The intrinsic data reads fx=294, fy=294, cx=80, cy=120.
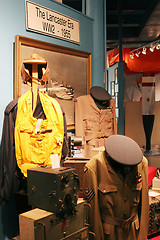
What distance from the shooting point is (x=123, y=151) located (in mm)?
2154

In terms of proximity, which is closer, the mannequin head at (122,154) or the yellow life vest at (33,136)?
the mannequin head at (122,154)

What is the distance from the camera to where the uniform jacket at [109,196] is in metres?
2.20

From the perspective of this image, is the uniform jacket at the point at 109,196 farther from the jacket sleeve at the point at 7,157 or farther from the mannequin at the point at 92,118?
the mannequin at the point at 92,118

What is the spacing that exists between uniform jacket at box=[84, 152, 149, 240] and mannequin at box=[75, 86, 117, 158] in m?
1.81

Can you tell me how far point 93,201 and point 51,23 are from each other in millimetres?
2519

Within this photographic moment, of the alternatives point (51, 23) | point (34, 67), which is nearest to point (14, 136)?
point (34, 67)

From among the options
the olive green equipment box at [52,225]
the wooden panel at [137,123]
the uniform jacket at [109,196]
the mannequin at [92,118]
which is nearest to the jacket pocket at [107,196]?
the uniform jacket at [109,196]

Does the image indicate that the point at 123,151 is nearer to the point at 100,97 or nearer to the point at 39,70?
the point at 39,70

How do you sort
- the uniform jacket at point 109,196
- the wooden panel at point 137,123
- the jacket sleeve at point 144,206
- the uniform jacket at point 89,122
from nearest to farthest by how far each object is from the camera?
the uniform jacket at point 109,196, the jacket sleeve at point 144,206, the uniform jacket at point 89,122, the wooden panel at point 137,123

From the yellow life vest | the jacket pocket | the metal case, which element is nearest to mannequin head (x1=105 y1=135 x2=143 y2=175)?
the jacket pocket

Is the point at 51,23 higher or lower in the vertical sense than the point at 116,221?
higher

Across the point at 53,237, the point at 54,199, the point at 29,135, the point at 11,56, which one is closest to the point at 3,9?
the point at 11,56

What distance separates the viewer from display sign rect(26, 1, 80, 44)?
3520 mm

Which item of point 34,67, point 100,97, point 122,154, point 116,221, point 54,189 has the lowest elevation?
point 116,221
